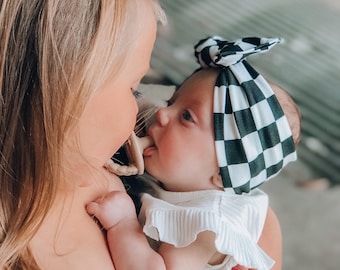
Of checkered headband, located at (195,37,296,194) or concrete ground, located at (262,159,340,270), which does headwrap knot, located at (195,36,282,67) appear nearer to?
checkered headband, located at (195,37,296,194)

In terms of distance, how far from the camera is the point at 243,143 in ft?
3.25

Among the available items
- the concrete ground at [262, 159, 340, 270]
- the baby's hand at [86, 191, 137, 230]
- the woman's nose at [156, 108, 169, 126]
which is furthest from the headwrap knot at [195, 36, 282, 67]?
the concrete ground at [262, 159, 340, 270]

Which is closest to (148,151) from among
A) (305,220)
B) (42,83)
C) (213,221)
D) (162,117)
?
(162,117)

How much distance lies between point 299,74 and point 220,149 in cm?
105

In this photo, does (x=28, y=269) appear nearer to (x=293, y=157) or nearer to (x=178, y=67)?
(x=293, y=157)

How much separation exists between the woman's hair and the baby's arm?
132mm

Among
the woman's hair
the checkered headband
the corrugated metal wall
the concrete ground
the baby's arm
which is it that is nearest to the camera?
the woman's hair

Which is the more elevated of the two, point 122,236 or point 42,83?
point 42,83

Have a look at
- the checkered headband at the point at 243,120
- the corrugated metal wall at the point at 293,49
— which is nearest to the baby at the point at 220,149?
the checkered headband at the point at 243,120

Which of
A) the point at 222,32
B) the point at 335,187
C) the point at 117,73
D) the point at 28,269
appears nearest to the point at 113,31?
the point at 117,73

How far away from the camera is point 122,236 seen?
897 mm

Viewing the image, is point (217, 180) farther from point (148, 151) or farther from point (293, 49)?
point (293, 49)

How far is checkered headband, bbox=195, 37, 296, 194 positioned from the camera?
0.99 m

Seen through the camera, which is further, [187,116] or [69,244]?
[187,116]
